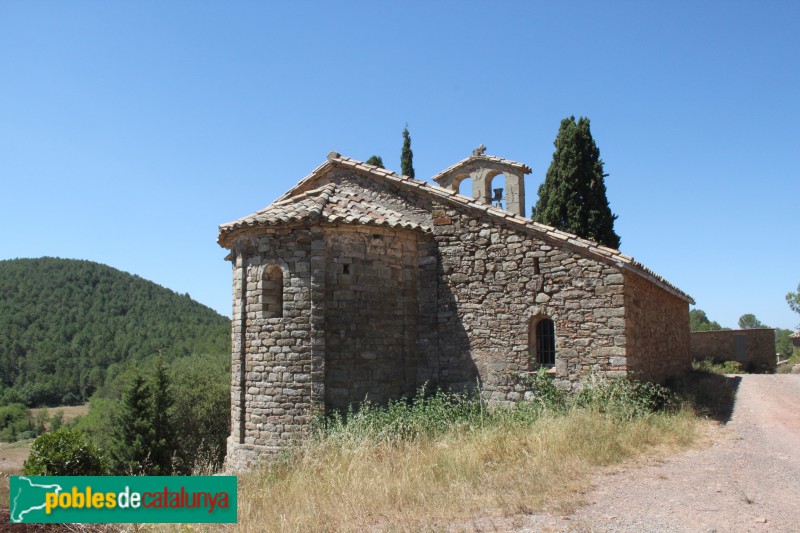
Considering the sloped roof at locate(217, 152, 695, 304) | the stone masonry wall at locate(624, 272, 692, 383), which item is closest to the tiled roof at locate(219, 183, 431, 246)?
the sloped roof at locate(217, 152, 695, 304)

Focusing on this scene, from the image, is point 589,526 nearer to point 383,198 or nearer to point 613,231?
point 383,198

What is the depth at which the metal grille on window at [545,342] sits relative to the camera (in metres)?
10.9

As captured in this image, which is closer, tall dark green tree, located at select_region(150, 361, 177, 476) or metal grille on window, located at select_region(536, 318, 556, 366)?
metal grille on window, located at select_region(536, 318, 556, 366)

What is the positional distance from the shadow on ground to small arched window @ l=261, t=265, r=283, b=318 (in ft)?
26.4

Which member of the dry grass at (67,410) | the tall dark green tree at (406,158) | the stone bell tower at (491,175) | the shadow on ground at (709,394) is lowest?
the dry grass at (67,410)

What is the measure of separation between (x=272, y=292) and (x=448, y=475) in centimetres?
537

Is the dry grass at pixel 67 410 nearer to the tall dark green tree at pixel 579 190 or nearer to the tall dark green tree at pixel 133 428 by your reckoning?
the tall dark green tree at pixel 133 428

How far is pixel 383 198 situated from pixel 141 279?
8136 centimetres

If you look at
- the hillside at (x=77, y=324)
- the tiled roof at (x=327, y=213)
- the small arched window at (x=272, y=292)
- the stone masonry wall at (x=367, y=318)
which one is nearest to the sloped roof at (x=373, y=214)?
the tiled roof at (x=327, y=213)

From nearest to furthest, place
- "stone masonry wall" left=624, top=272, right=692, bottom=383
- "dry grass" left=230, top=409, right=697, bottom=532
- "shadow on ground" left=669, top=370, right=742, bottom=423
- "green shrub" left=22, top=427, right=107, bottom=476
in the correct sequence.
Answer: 1. "dry grass" left=230, top=409, right=697, bottom=532
2. "stone masonry wall" left=624, top=272, right=692, bottom=383
3. "shadow on ground" left=669, top=370, right=742, bottom=423
4. "green shrub" left=22, top=427, right=107, bottom=476

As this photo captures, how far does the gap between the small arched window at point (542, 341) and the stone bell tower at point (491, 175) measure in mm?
3618

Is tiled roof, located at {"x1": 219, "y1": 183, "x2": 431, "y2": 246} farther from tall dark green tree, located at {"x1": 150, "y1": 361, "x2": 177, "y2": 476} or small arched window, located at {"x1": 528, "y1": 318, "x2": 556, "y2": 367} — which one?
tall dark green tree, located at {"x1": 150, "y1": 361, "x2": 177, "y2": 476}

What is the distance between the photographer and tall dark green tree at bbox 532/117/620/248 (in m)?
19.1

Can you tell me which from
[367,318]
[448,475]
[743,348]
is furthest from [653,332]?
[743,348]
